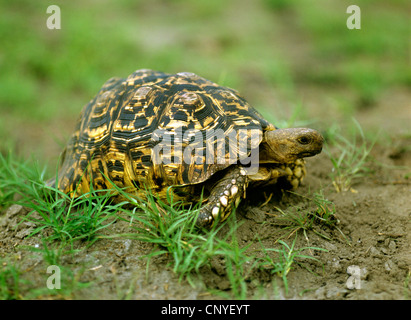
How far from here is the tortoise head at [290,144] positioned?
2920mm

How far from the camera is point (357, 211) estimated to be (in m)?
3.25

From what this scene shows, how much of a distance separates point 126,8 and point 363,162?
773cm

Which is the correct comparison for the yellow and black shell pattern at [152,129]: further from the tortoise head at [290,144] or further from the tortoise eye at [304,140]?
the tortoise eye at [304,140]

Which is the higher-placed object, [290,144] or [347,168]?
[290,144]

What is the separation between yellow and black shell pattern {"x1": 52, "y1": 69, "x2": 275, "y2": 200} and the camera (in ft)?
9.62

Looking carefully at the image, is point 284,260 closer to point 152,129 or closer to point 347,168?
point 152,129

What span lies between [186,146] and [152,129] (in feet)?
1.08

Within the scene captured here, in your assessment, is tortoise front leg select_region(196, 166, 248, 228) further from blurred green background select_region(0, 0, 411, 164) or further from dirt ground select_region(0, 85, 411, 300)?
blurred green background select_region(0, 0, 411, 164)

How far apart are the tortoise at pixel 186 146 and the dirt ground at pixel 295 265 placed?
308mm

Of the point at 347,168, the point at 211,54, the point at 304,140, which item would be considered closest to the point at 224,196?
the point at 304,140

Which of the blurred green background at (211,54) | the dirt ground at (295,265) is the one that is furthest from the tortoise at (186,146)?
the blurred green background at (211,54)

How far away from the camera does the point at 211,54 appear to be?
8.05 meters

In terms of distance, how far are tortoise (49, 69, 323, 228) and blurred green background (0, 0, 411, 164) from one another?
1.98 meters
